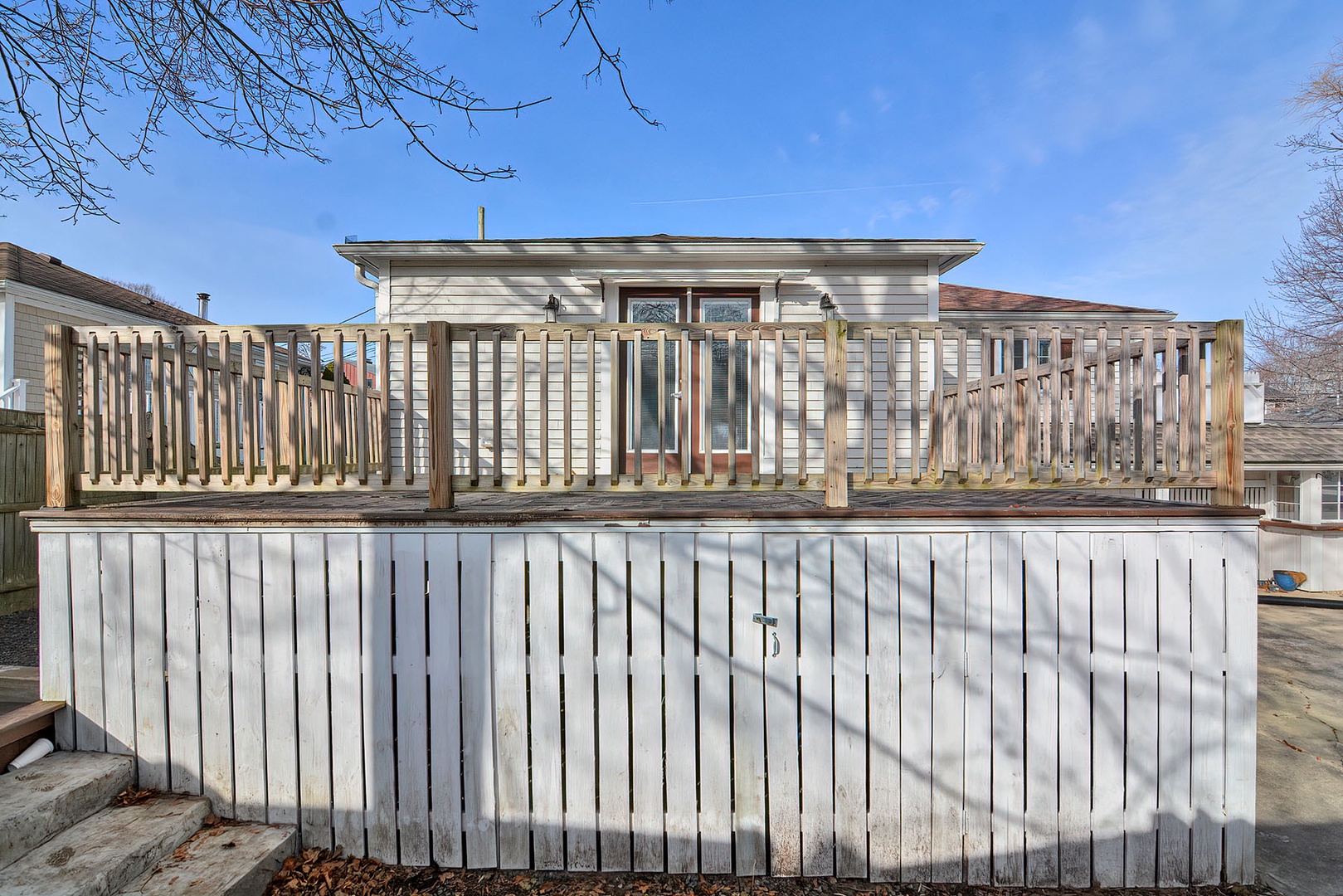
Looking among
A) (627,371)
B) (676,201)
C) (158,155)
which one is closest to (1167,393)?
(627,371)

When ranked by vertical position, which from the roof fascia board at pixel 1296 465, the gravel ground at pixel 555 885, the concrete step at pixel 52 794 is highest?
the roof fascia board at pixel 1296 465

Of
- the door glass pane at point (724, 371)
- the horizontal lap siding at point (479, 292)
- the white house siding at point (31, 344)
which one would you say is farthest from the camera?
the white house siding at point (31, 344)

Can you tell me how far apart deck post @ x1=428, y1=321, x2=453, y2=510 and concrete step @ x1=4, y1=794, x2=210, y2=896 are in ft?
5.75

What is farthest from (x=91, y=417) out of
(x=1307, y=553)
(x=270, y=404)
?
(x=1307, y=553)

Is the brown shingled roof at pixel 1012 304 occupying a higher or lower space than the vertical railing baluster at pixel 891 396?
higher

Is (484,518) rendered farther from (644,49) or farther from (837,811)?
(644,49)

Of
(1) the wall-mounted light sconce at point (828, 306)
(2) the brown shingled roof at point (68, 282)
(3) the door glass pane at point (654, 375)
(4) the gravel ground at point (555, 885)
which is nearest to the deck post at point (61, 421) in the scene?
(4) the gravel ground at point (555, 885)

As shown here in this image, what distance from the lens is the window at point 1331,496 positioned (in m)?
12.1

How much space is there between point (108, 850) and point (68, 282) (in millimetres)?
12046

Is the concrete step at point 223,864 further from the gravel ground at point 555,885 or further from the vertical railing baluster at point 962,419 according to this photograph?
the vertical railing baluster at point 962,419

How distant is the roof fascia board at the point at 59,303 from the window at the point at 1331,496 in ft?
76.0

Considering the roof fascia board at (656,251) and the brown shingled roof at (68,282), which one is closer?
the roof fascia board at (656,251)

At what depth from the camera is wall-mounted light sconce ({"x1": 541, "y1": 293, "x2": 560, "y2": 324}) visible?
20.3 ft

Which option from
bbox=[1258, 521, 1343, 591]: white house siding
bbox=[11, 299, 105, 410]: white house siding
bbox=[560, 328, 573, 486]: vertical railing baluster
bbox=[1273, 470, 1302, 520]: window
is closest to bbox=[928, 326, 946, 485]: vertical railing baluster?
bbox=[560, 328, 573, 486]: vertical railing baluster
